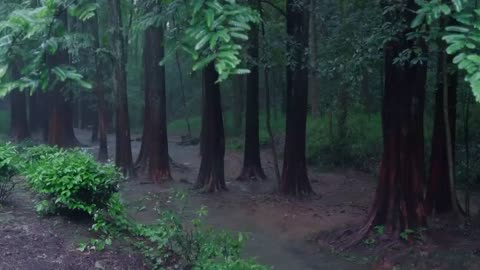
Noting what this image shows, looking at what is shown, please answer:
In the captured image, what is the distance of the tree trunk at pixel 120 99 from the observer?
21219 millimetres

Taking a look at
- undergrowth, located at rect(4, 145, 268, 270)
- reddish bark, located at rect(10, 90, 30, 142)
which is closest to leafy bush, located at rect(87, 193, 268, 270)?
undergrowth, located at rect(4, 145, 268, 270)

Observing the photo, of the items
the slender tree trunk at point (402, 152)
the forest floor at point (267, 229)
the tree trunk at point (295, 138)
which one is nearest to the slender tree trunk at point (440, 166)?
the forest floor at point (267, 229)

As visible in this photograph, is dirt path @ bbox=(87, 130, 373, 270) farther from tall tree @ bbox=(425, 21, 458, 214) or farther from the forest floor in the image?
tall tree @ bbox=(425, 21, 458, 214)

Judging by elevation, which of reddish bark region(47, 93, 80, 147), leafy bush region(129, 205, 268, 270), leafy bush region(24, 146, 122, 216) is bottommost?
leafy bush region(129, 205, 268, 270)

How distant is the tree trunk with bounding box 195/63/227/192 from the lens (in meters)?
20.8

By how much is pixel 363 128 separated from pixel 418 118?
14.3 metres

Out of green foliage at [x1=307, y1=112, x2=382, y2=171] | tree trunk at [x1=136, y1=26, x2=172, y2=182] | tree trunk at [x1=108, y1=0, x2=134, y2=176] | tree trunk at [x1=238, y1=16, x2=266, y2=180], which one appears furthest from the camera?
green foliage at [x1=307, y1=112, x2=382, y2=171]

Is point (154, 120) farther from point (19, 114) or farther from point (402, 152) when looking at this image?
point (19, 114)

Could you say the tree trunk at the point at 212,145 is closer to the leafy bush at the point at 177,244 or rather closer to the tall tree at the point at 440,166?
the tall tree at the point at 440,166

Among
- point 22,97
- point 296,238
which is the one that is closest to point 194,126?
point 22,97

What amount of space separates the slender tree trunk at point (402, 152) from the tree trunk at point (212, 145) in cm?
823

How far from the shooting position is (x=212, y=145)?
69.8ft

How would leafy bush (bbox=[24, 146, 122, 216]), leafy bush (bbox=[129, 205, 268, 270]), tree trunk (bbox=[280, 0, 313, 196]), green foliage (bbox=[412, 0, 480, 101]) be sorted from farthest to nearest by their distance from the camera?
tree trunk (bbox=[280, 0, 313, 196]) → leafy bush (bbox=[24, 146, 122, 216]) → leafy bush (bbox=[129, 205, 268, 270]) → green foliage (bbox=[412, 0, 480, 101])

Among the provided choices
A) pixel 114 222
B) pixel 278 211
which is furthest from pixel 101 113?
pixel 114 222
